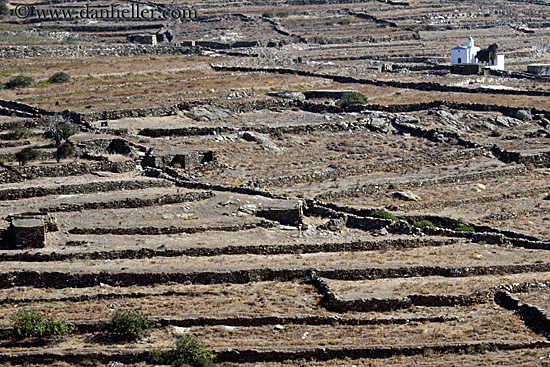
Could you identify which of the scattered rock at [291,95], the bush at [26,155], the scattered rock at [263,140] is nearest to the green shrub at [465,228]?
the scattered rock at [263,140]

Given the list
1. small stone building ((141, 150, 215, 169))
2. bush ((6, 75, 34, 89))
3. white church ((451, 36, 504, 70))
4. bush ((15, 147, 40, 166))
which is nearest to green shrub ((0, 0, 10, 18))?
bush ((6, 75, 34, 89))

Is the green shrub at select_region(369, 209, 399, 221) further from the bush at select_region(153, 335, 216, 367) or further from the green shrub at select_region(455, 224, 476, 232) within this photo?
the bush at select_region(153, 335, 216, 367)

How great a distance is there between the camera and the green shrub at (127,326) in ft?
77.8

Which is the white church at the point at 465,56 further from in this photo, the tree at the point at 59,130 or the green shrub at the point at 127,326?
the green shrub at the point at 127,326

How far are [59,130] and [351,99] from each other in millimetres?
19214

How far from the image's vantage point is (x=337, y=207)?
35500 millimetres

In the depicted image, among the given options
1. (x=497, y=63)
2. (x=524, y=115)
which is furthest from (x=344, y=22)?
(x=524, y=115)

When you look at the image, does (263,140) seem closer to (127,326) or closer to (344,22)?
(127,326)

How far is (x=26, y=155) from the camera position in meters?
38.4

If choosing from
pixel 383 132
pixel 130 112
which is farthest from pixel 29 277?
pixel 383 132

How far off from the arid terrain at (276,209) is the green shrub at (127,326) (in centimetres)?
16

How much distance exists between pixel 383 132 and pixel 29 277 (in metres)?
26.1

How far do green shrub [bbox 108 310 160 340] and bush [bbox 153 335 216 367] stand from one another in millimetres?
1345

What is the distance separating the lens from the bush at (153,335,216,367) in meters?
22.2
